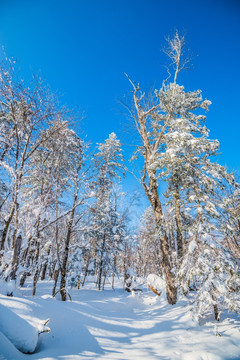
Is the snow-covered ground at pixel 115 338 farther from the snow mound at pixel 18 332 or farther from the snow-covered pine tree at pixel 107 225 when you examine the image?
the snow-covered pine tree at pixel 107 225

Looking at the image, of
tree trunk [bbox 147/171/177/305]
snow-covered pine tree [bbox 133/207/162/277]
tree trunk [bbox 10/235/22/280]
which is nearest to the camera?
tree trunk [bbox 10/235/22/280]

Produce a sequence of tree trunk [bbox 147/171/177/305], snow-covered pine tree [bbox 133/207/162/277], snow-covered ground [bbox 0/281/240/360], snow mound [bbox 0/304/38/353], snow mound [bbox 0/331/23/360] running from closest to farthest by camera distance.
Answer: snow mound [bbox 0/331/23/360]
snow mound [bbox 0/304/38/353]
snow-covered ground [bbox 0/281/240/360]
tree trunk [bbox 147/171/177/305]
snow-covered pine tree [bbox 133/207/162/277]

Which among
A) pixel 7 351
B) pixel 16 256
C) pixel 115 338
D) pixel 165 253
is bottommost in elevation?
pixel 115 338

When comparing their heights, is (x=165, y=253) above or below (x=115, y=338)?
above

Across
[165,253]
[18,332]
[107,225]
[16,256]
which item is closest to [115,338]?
[18,332]

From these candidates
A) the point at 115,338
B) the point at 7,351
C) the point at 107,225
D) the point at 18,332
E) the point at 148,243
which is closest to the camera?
the point at 7,351

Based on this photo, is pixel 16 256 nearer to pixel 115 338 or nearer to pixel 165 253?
pixel 115 338

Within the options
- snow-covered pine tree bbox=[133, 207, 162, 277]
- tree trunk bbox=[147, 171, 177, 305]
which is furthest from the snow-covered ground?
snow-covered pine tree bbox=[133, 207, 162, 277]

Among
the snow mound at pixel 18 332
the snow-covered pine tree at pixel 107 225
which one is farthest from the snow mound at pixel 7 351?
the snow-covered pine tree at pixel 107 225

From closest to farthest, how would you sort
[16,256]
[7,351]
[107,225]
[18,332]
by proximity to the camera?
1. [7,351]
2. [18,332]
3. [16,256]
4. [107,225]

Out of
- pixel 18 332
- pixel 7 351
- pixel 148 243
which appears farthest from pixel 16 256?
pixel 148 243

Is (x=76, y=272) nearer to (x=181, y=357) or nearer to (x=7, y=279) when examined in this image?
(x=7, y=279)

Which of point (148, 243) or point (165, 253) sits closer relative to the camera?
point (165, 253)

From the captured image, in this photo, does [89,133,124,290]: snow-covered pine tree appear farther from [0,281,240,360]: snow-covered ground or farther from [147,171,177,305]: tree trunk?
[0,281,240,360]: snow-covered ground
